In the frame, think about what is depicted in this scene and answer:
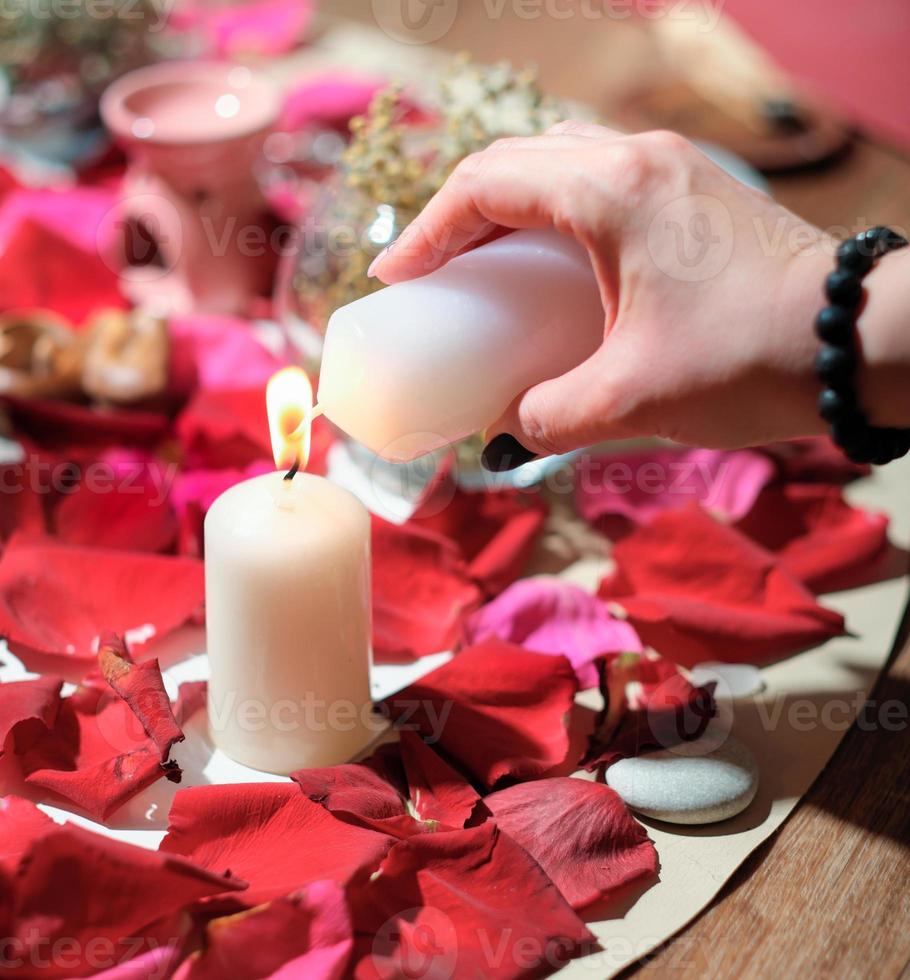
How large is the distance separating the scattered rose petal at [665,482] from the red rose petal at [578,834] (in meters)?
0.28

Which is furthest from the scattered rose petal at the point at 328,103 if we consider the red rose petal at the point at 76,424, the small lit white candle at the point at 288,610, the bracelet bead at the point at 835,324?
the bracelet bead at the point at 835,324

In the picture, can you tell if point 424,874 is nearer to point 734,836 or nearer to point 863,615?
point 734,836

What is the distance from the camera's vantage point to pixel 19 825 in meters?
0.53

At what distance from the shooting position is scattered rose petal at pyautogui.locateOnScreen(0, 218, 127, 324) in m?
0.95

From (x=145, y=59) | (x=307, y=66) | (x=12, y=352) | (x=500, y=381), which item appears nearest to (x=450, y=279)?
(x=500, y=381)

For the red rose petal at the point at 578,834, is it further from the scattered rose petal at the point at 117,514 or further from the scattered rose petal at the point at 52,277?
the scattered rose petal at the point at 52,277

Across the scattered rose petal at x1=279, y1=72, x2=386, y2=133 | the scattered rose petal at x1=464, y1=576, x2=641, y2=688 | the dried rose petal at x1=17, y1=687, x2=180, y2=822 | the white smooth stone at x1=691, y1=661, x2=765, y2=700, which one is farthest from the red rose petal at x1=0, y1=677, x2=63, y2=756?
the scattered rose petal at x1=279, y1=72, x2=386, y2=133

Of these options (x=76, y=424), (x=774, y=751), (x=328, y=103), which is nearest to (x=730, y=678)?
(x=774, y=751)

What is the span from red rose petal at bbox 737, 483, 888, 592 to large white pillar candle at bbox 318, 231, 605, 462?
271mm

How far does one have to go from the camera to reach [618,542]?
781mm

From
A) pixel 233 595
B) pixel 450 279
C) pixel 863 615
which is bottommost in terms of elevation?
pixel 863 615

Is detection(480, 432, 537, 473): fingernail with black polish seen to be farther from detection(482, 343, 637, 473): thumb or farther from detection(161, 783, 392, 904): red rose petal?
detection(161, 783, 392, 904): red rose petal

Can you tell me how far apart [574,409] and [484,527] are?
9.6 inches

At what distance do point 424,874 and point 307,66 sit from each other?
1.08 meters
